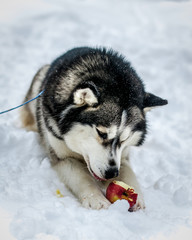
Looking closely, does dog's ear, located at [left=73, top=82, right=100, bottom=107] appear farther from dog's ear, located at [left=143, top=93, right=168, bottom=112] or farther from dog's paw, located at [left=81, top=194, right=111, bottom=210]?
dog's paw, located at [left=81, top=194, right=111, bottom=210]

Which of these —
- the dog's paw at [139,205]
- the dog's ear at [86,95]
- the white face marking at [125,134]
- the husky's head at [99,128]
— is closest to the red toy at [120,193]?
the dog's paw at [139,205]

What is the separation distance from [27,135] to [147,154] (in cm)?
183

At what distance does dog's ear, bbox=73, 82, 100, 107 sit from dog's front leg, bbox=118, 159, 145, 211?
100 centimetres

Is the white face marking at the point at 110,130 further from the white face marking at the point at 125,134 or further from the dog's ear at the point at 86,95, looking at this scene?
the dog's ear at the point at 86,95

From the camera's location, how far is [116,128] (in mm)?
2914

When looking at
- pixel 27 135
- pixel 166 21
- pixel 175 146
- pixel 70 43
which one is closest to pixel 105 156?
pixel 27 135

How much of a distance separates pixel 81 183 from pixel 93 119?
0.73m

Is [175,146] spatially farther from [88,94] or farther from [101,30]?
[101,30]

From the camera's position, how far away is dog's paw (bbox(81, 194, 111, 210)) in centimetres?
275

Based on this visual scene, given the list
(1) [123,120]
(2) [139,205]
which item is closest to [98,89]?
(1) [123,120]

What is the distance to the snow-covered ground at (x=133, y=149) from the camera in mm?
2408

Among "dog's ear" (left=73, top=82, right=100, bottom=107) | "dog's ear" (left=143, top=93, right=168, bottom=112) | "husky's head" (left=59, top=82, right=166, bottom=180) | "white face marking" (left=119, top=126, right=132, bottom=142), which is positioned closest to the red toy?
"husky's head" (left=59, top=82, right=166, bottom=180)

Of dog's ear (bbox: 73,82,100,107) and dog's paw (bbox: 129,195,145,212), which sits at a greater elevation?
dog's ear (bbox: 73,82,100,107)

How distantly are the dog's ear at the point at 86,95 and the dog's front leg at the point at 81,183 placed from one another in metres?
0.83
